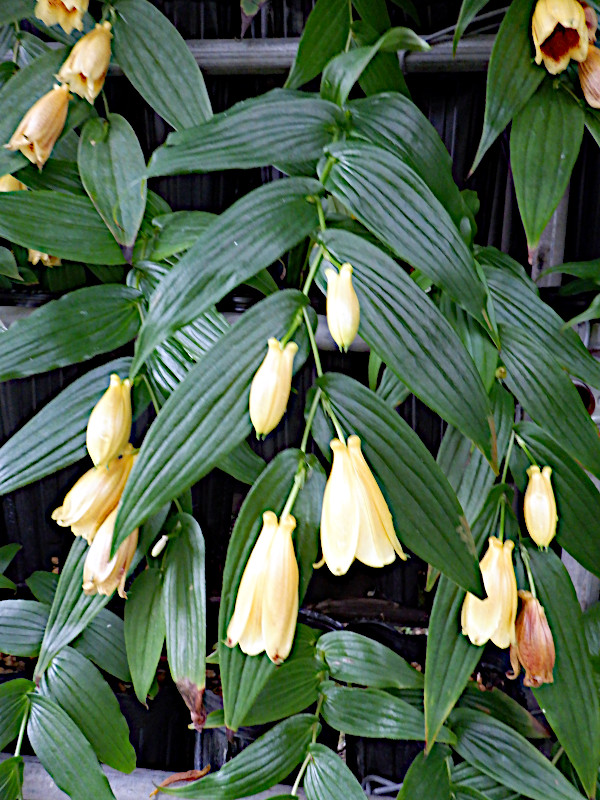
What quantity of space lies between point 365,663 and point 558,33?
0.73 m

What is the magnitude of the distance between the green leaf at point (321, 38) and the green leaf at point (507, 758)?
777 mm

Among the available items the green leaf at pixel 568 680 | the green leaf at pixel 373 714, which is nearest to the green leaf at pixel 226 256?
the green leaf at pixel 568 680

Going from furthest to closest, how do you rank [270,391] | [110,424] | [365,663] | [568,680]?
[365,663], [568,680], [110,424], [270,391]

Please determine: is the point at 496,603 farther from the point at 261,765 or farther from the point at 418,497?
the point at 261,765

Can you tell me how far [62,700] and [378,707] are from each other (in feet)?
1.31

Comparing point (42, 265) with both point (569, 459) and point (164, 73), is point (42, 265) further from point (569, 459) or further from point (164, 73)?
point (569, 459)

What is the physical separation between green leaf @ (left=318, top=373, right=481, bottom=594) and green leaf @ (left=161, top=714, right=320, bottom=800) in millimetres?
428

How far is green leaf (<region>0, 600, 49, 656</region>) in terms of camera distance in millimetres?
820

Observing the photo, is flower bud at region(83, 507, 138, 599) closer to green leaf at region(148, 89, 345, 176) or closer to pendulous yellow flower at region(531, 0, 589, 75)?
green leaf at region(148, 89, 345, 176)

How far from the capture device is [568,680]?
65cm

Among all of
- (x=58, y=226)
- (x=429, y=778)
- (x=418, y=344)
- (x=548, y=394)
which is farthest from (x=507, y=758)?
(x=58, y=226)

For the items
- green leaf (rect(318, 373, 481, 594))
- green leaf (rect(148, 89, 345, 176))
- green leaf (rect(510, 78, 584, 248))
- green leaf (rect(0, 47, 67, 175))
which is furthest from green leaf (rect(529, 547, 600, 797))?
green leaf (rect(0, 47, 67, 175))

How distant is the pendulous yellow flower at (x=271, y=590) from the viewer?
0.46 m

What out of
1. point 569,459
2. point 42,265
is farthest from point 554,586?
point 42,265
